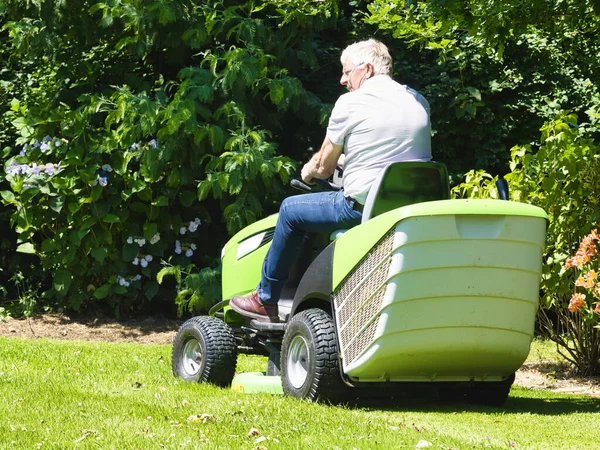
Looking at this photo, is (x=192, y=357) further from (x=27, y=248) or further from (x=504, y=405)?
(x=27, y=248)

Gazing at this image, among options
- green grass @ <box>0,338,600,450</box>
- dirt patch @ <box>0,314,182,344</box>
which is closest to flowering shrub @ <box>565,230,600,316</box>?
green grass @ <box>0,338,600,450</box>

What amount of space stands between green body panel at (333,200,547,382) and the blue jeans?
201 millimetres

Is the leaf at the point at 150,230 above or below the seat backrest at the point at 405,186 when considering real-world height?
below

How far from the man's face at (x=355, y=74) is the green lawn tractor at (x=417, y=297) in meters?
0.56

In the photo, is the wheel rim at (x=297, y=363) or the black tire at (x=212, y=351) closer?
the wheel rim at (x=297, y=363)

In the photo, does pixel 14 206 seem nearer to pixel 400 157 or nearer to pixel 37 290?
pixel 37 290

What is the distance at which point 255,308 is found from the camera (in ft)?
16.4

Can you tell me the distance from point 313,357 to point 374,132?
3.29 ft

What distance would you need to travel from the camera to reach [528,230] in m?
4.20

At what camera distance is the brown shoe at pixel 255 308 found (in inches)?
195

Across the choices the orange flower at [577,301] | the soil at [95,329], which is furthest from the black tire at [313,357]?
the soil at [95,329]

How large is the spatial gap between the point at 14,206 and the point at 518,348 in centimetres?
585

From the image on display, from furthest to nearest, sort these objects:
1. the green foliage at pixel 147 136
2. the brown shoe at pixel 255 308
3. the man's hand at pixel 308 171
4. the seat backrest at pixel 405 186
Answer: the green foliage at pixel 147 136
the brown shoe at pixel 255 308
the man's hand at pixel 308 171
the seat backrest at pixel 405 186

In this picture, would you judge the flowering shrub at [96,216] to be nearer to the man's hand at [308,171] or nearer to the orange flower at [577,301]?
the man's hand at [308,171]
